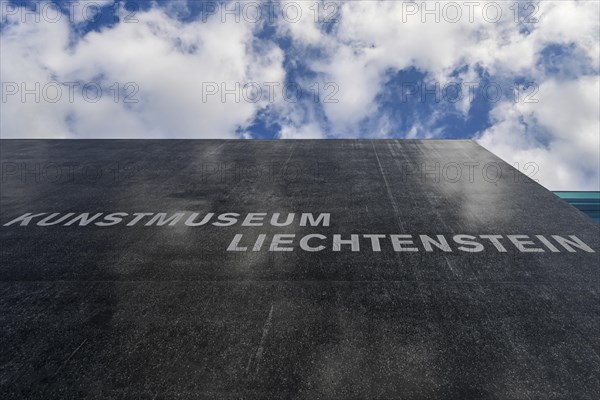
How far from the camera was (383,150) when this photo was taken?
15.2 meters

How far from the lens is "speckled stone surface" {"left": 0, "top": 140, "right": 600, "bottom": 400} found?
420 cm

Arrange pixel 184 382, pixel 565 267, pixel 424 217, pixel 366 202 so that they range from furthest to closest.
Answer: pixel 366 202 → pixel 424 217 → pixel 565 267 → pixel 184 382

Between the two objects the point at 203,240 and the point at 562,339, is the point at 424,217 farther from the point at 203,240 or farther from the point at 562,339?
the point at 203,240

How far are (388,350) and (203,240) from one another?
14.8ft

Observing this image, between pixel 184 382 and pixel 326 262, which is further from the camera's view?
pixel 326 262

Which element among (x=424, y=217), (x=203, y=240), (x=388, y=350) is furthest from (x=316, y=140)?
(x=388, y=350)

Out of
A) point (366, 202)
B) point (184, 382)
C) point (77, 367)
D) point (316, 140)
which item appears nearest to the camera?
point (184, 382)

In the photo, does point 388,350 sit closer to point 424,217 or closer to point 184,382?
point 184,382

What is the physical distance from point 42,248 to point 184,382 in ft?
17.4

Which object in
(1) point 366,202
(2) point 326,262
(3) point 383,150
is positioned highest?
(3) point 383,150

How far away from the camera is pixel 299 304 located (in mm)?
5512

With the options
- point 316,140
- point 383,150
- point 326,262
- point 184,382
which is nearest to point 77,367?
point 184,382

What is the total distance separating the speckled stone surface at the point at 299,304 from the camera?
4195mm

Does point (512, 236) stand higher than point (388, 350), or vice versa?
point (512, 236)
